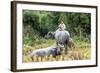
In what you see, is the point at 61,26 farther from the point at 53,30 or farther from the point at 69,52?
the point at 69,52

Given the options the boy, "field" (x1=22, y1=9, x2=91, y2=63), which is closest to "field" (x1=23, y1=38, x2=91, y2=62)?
"field" (x1=22, y1=9, x2=91, y2=63)

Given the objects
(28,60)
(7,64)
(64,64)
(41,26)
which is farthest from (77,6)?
(7,64)

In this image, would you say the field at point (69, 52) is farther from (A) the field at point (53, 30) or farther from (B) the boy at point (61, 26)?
(B) the boy at point (61, 26)

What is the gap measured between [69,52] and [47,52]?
9.1 inches

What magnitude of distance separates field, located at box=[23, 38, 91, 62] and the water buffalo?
27 mm

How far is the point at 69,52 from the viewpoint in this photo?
2191 millimetres

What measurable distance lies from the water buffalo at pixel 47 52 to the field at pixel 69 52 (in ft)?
0.09

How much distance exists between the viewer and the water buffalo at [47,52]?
80.8 inches

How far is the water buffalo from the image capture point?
80.8 inches

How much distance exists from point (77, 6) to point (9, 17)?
678 mm

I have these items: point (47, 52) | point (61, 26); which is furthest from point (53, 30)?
point (47, 52)

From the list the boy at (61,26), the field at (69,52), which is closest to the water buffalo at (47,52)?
the field at (69,52)

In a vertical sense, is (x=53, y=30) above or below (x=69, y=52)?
above

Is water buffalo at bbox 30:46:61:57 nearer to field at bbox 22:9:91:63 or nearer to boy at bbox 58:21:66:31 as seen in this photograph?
field at bbox 22:9:91:63
